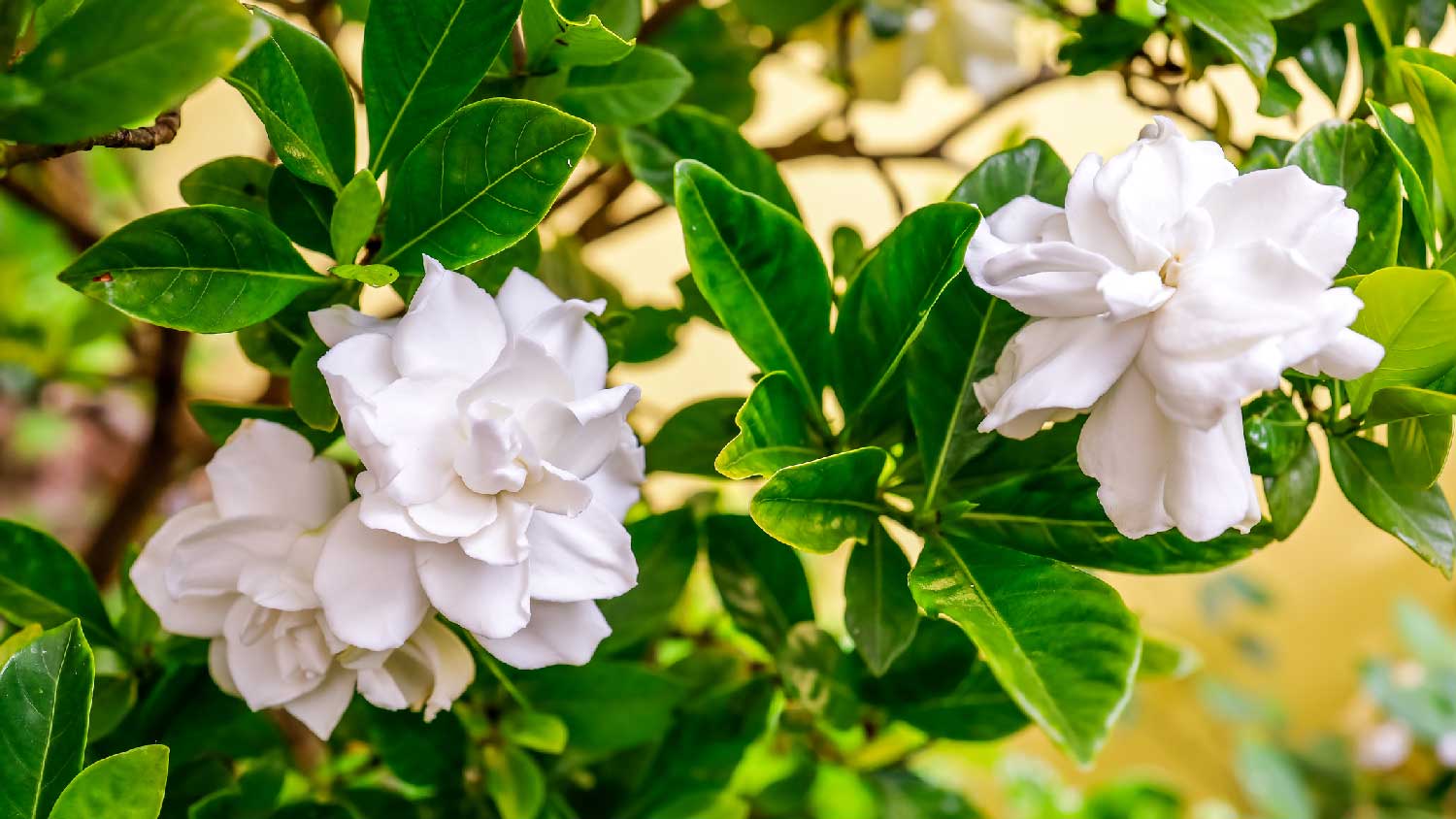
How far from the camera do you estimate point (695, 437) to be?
52cm

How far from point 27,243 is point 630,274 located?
0.86 m

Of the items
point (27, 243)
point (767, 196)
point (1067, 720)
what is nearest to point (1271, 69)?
point (767, 196)

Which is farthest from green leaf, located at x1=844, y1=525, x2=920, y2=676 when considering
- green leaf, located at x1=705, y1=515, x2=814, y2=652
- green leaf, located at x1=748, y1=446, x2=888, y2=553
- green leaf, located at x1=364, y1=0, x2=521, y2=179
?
green leaf, located at x1=364, y1=0, x2=521, y2=179

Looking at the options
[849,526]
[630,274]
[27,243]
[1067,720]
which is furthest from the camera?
[630,274]

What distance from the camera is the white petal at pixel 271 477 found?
0.39m

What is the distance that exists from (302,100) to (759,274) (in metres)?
0.17

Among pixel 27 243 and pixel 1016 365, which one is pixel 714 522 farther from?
pixel 27 243

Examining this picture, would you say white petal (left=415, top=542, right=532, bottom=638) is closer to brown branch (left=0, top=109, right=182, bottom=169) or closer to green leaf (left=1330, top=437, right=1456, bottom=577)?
brown branch (left=0, top=109, right=182, bottom=169)

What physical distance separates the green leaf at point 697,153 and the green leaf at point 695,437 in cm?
10

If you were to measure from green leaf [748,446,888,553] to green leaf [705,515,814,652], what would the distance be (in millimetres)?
144

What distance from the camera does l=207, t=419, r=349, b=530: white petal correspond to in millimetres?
389

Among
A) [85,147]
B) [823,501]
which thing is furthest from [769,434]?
[85,147]

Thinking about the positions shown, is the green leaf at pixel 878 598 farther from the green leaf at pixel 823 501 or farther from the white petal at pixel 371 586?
the white petal at pixel 371 586

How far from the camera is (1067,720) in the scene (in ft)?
0.97
